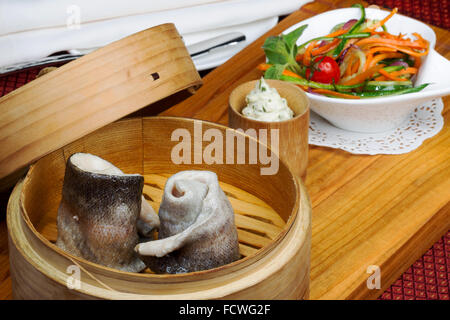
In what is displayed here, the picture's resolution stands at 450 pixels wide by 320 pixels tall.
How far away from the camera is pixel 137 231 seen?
80 cm

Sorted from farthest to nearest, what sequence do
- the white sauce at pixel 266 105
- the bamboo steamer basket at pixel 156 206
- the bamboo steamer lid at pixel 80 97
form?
the white sauce at pixel 266 105 → the bamboo steamer lid at pixel 80 97 → the bamboo steamer basket at pixel 156 206

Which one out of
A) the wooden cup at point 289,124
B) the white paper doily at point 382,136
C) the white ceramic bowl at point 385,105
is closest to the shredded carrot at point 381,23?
the white ceramic bowl at point 385,105

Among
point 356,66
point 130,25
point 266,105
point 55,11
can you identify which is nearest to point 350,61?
point 356,66

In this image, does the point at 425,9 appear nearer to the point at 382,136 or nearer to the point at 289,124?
the point at 382,136

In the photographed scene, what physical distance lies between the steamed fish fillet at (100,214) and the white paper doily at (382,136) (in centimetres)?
58

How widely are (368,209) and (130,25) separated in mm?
974

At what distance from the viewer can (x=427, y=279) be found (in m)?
0.98

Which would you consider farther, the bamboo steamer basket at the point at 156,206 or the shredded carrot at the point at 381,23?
the shredded carrot at the point at 381,23

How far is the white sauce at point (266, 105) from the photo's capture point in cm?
104

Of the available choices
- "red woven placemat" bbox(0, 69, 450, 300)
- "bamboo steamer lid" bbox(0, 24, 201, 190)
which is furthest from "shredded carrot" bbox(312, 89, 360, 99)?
"bamboo steamer lid" bbox(0, 24, 201, 190)

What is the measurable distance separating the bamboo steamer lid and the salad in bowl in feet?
1.47

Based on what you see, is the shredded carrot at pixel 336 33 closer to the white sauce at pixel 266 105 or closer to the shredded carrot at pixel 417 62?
the shredded carrot at pixel 417 62
